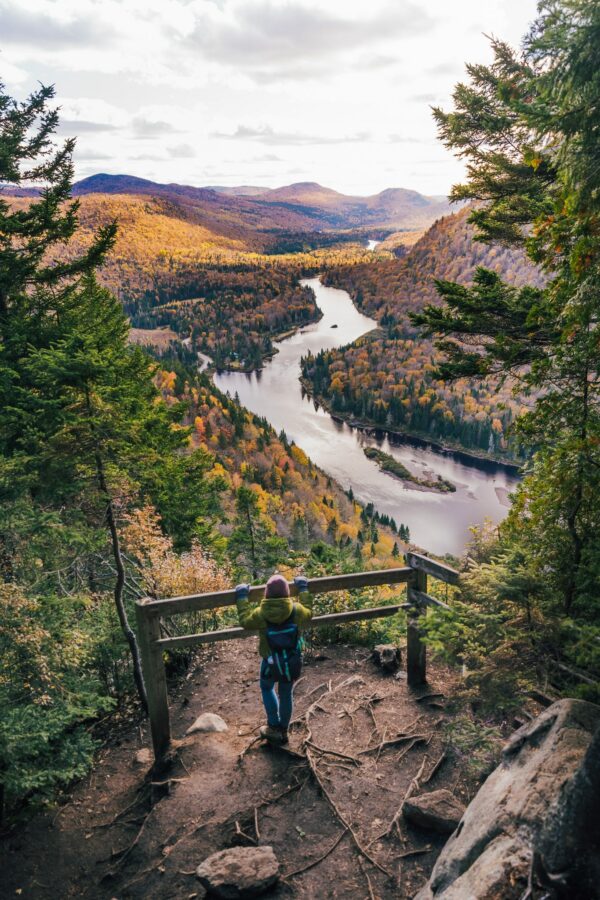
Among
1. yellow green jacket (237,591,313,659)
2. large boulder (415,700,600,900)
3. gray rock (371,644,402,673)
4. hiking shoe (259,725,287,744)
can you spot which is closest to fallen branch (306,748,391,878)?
hiking shoe (259,725,287,744)

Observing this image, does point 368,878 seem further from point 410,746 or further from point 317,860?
point 410,746

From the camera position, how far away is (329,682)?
262 inches

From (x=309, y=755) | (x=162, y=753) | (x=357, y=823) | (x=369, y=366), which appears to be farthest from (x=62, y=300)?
(x=369, y=366)

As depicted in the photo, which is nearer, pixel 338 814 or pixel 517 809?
pixel 517 809

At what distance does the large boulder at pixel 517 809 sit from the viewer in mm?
2527

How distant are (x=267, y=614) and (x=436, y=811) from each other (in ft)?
6.65

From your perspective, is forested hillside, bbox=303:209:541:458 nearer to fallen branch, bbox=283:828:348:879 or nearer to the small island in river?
the small island in river

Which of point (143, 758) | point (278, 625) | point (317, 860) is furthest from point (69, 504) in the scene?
point (317, 860)

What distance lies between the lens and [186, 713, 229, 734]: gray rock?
6.06m

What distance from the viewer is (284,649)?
4.92 m

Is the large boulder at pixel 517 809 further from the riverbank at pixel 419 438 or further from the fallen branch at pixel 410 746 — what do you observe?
the riverbank at pixel 419 438

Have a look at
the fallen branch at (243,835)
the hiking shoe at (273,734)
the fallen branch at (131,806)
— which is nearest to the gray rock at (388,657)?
the hiking shoe at (273,734)

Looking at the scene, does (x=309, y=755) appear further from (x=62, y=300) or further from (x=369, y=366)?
→ (x=369, y=366)

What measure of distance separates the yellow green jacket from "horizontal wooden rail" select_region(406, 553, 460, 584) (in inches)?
53.7
